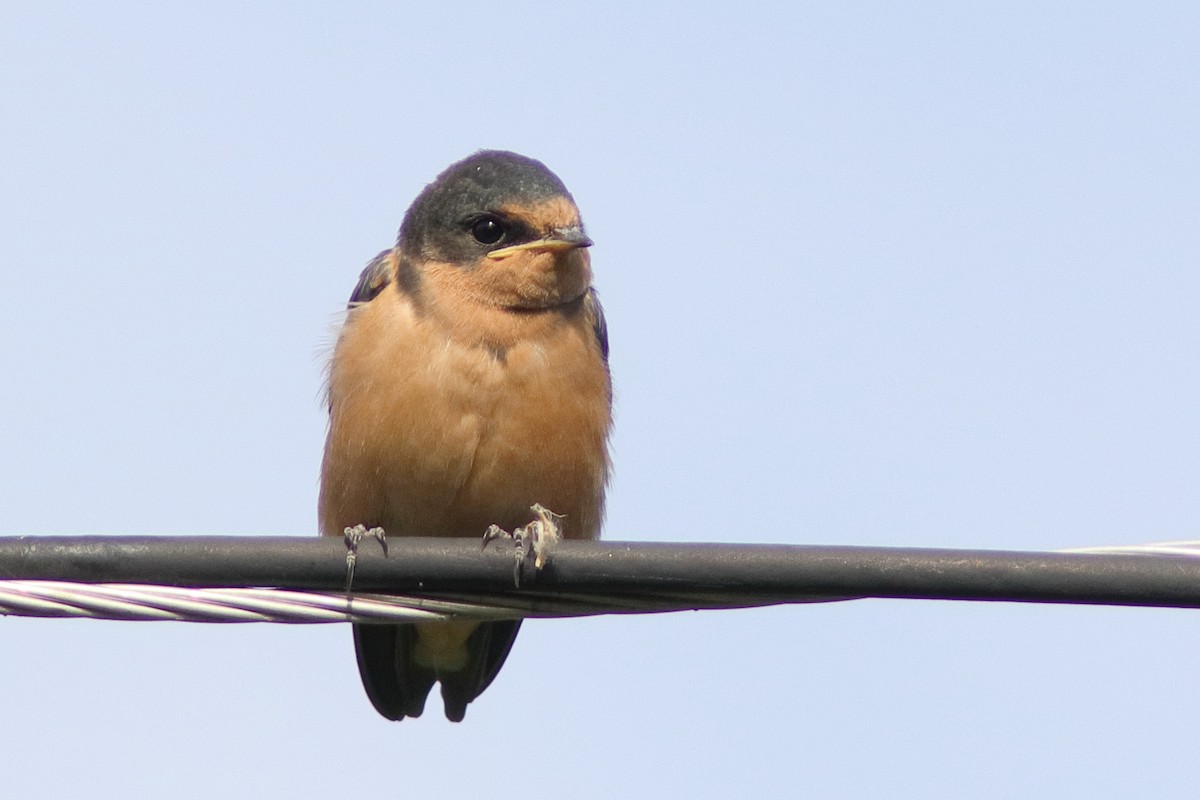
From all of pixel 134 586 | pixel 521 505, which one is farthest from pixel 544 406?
pixel 134 586

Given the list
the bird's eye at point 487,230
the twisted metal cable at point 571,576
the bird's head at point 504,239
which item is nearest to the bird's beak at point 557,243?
the bird's head at point 504,239

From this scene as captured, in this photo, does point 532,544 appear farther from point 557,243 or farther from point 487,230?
point 487,230

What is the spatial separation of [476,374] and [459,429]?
303 millimetres

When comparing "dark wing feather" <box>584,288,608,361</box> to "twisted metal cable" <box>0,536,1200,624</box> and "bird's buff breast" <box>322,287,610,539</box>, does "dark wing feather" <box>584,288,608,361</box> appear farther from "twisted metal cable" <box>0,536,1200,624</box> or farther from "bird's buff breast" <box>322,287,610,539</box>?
"twisted metal cable" <box>0,536,1200,624</box>

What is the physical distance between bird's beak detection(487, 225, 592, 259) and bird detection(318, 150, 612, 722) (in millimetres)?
10

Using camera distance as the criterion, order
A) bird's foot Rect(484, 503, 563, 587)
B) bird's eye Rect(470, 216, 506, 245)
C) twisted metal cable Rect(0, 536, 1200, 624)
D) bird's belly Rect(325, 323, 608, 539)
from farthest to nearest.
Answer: bird's eye Rect(470, 216, 506, 245)
bird's belly Rect(325, 323, 608, 539)
bird's foot Rect(484, 503, 563, 587)
twisted metal cable Rect(0, 536, 1200, 624)

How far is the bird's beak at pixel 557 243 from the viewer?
8.60 meters

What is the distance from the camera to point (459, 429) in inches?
321

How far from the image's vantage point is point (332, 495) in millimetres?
8641

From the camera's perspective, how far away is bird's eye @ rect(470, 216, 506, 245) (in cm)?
888

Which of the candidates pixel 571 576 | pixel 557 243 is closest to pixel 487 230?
pixel 557 243

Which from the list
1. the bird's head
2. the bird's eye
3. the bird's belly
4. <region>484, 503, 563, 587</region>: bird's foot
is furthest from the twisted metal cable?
the bird's eye

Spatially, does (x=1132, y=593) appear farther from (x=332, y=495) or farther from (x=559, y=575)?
(x=332, y=495)

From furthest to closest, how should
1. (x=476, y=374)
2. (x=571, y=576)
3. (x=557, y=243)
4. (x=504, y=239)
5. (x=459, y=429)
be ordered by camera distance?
(x=504, y=239), (x=557, y=243), (x=476, y=374), (x=459, y=429), (x=571, y=576)
